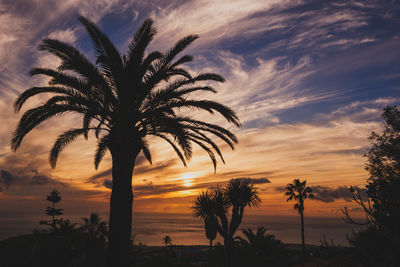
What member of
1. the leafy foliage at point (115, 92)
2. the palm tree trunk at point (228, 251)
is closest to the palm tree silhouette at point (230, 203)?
the palm tree trunk at point (228, 251)

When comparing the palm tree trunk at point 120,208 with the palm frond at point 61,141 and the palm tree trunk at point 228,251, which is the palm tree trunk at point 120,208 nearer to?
the palm frond at point 61,141

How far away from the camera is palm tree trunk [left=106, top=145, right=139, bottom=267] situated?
10.2m

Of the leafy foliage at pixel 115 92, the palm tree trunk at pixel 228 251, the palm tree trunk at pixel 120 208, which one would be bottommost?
the palm tree trunk at pixel 228 251

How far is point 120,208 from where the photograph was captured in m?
10.6

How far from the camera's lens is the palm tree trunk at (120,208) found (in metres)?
10.2

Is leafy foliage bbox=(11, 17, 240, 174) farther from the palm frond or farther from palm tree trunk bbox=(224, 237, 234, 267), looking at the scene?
palm tree trunk bbox=(224, 237, 234, 267)

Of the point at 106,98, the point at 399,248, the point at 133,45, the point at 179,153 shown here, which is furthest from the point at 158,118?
the point at 399,248

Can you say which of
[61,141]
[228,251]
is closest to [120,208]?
[61,141]

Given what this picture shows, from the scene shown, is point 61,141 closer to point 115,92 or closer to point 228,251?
point 115,92

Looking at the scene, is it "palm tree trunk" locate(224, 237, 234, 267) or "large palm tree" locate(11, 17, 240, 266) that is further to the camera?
"palm tree trunk" locate(224, 237, 234, 267)

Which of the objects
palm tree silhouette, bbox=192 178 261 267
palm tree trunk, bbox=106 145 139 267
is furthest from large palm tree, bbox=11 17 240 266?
palm tree silhouette, bbox=192 178 261 267

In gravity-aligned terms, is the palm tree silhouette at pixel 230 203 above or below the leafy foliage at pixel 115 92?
below

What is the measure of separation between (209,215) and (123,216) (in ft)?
37.6

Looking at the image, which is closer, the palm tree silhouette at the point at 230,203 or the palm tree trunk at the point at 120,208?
the palm tree trunk at the point at 120,208
